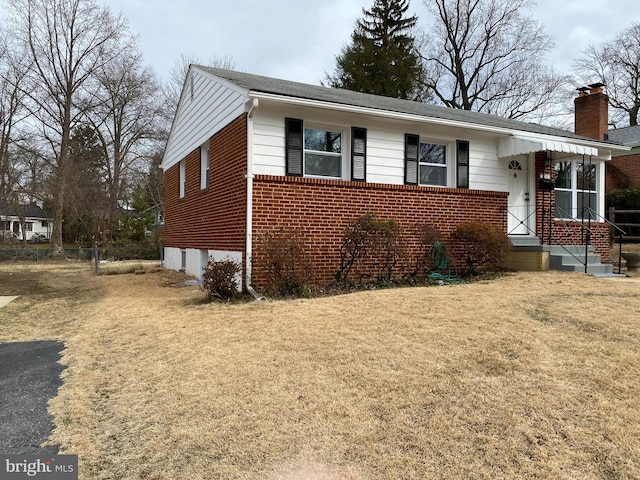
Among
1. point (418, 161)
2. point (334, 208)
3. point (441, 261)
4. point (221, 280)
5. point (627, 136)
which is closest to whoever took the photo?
point (221, 280)

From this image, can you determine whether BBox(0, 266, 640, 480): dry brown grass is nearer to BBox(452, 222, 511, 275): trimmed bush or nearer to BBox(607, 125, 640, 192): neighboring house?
BBox(452, 222, 511, 275): trimmed bush

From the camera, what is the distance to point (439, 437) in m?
2.64

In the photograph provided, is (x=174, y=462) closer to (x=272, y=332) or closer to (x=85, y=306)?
(x=272, y=332)

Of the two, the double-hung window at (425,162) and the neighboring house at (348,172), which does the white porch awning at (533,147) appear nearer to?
the neighboring house at (348,172)

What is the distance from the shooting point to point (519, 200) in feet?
36.1

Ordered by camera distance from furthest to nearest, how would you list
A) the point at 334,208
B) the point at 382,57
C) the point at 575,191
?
the point at 382,57 < the point at 575,191 < the point at 334,208

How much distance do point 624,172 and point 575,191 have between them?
11.4 metres

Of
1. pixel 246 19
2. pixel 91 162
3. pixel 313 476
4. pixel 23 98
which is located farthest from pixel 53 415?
pixel 91 162

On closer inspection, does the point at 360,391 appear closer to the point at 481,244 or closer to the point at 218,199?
A: the point at 481,244

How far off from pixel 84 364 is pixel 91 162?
32.9 metres

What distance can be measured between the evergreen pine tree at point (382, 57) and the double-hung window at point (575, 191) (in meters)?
19.2

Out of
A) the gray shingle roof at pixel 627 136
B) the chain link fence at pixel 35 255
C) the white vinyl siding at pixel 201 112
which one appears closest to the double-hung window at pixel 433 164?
the white vinyl siding at pixel 201 112

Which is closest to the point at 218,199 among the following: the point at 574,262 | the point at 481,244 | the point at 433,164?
the point at 433,164

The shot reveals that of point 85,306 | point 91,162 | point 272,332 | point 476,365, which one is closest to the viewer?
point 476,365
